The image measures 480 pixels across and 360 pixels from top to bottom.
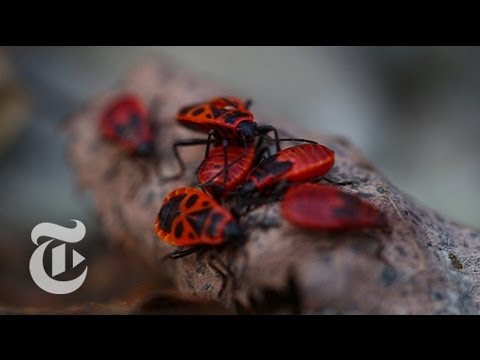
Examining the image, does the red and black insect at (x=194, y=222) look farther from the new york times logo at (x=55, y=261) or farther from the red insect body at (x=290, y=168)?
the new york times logo at (x=55, y=261)

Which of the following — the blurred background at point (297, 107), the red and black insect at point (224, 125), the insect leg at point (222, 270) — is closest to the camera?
the insect leg at point (222, 270)

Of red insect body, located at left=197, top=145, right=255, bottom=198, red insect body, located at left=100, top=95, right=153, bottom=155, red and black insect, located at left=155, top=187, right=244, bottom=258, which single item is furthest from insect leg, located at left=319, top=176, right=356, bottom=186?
red insect body, located at left=100, top=95, right=153, bottom=155

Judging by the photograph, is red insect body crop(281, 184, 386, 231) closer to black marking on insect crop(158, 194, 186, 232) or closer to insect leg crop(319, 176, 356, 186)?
insect leg crop(319, 176, 356, 186)

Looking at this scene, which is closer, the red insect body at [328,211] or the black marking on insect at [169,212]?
the red insect body at [328,211]

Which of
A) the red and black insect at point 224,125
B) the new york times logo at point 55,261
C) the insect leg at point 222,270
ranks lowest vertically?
the new york times logo at point 55,261

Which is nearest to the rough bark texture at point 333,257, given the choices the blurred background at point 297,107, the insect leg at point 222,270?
the insect leg at point 222,270
